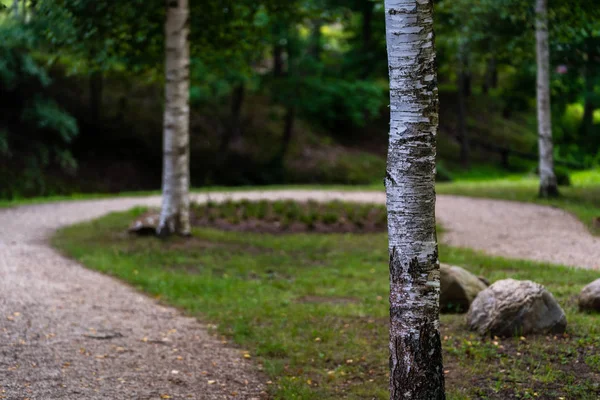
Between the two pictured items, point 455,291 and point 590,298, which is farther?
point 455,291

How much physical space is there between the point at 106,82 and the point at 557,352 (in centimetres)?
2192

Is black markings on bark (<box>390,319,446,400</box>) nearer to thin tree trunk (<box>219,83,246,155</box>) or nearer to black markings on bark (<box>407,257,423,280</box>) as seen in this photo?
black markings on bark (<box>407,257,423,280</box>)

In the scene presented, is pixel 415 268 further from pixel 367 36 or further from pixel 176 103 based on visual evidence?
pixel 367 36

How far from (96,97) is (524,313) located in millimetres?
20111

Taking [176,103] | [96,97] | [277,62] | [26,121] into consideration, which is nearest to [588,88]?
[176,103]

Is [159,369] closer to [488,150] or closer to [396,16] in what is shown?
[396,16]

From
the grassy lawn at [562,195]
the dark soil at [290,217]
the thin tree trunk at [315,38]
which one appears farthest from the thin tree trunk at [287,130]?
the dark soil at [290,217]

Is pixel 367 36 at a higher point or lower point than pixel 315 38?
higher

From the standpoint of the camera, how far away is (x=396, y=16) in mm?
3879

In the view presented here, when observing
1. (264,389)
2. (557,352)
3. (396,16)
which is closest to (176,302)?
(264,389)

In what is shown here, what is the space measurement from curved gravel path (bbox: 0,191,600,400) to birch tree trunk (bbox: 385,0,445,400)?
1520 mm

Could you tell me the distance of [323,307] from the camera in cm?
736

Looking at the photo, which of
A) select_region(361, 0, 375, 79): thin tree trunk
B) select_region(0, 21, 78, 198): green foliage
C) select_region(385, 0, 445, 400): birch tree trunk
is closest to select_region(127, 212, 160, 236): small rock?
select_region(0, 21, 78, 198): green foliage

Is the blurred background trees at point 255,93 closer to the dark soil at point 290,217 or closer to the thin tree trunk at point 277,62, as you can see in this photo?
the thin tree trunk at point 277,62
